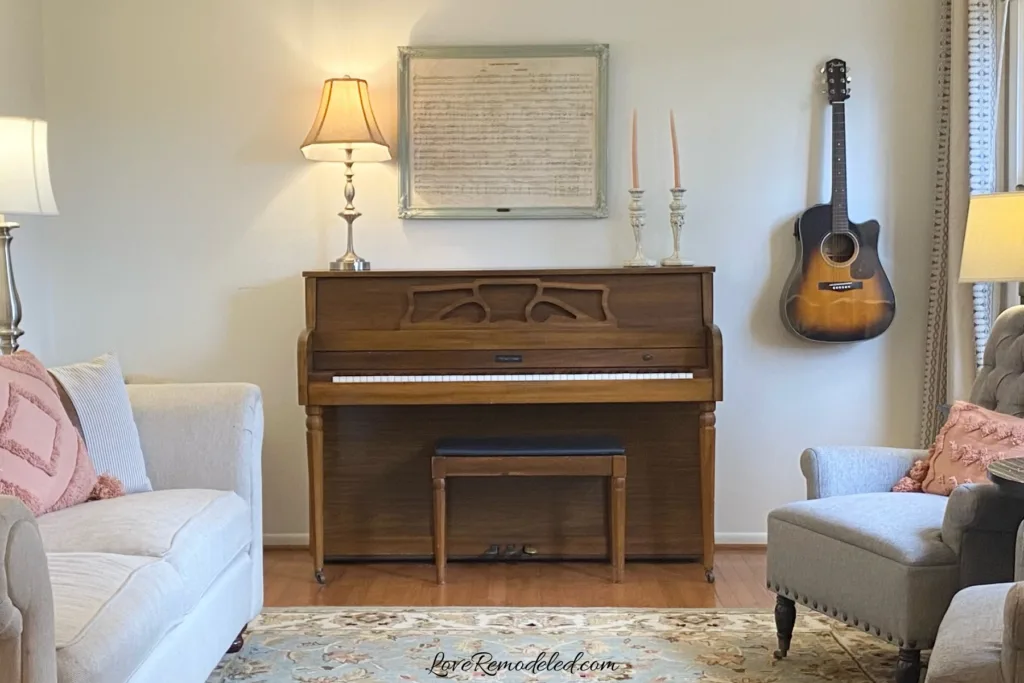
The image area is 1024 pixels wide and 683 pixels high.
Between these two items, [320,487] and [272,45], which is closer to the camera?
[320,487]

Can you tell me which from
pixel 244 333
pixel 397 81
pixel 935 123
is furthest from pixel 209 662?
pixel 935 123

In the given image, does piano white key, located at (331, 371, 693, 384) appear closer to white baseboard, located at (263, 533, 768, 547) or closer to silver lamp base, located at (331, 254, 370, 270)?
silver lamp base, located at (331, 254, 370, 270)

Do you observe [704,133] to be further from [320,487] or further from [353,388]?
[320,487]

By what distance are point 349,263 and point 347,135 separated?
441 millimetres

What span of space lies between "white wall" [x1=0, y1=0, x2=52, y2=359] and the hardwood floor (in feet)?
4.00

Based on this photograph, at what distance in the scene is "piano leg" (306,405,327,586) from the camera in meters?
3.27

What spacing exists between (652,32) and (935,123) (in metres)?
1.09

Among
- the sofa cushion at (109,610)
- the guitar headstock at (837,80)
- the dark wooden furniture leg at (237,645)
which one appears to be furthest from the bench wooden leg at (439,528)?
the guitar headstock at (837,80)

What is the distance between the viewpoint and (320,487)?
3324mm

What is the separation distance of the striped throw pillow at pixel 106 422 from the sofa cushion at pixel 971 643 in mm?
1919

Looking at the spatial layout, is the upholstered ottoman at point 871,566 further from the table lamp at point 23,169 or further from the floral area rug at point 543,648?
the table lamp at point 23,169

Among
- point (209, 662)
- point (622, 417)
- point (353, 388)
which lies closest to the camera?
point (209, 662)

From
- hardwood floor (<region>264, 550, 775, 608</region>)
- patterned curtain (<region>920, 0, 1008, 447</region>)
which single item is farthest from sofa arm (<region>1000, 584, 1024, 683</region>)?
patterned curtain (<region>920, 0, 1008, 447</region>)

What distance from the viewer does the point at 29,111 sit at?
3.54 metres
